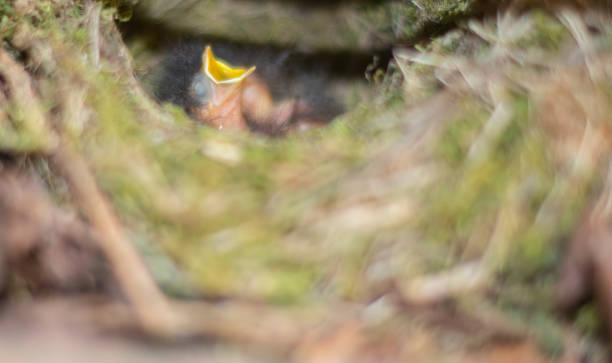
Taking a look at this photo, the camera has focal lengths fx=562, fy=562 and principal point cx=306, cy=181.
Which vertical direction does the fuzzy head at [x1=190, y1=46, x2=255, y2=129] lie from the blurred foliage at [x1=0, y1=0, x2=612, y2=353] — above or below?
below

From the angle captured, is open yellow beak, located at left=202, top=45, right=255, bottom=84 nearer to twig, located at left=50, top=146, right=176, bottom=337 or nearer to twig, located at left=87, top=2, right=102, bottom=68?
twig, located at left=87, top=2, right=102, bottom=68

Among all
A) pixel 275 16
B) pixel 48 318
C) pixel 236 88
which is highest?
pixel 48 318

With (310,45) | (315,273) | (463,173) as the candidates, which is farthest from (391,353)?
(310,45)

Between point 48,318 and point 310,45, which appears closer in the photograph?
point 48,318

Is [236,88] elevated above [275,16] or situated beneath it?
situated beneath

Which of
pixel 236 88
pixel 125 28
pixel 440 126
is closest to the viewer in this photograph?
pixel 440 126

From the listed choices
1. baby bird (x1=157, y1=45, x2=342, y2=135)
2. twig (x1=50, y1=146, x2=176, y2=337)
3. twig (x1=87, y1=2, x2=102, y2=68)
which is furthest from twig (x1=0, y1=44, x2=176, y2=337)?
baby bird (x1=157, y1=45, x2=342, y2=135)

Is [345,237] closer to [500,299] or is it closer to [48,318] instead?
[500,299]
